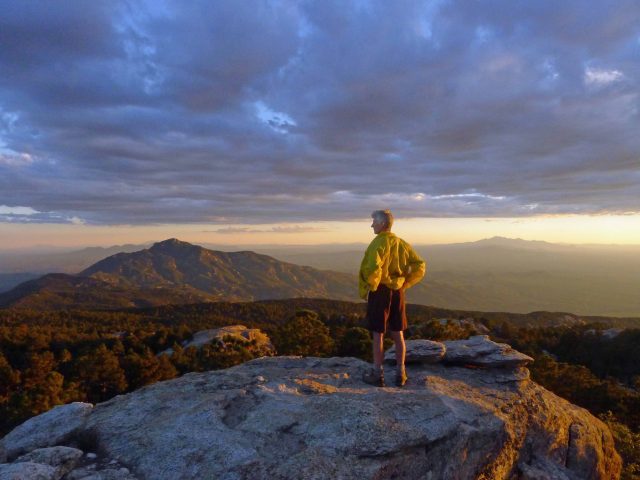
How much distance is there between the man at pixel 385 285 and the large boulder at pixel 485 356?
3391 mm

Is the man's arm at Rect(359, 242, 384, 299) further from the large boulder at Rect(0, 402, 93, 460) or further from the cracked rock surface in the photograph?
the large boulder at Rect(0, 402, 93, 460)

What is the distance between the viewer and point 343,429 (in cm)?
736

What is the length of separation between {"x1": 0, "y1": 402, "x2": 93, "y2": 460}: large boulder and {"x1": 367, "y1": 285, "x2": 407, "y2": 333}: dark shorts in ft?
22.6

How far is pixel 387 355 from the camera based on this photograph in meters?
12.9

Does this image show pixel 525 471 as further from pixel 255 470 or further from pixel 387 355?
pixel 255 470

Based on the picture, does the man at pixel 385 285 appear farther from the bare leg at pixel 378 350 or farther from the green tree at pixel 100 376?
the green tree at pixel 100 376

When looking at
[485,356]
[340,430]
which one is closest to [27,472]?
[340,430]

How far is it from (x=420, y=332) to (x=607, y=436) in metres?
15.1

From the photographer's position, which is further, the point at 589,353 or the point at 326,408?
the point at 589,353

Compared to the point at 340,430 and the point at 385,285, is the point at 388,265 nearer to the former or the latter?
the point at 385,285

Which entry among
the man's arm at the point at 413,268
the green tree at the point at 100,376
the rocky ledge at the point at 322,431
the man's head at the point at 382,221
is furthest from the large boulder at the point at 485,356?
the green tree at the point at 100,376

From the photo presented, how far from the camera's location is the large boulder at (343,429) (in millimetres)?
6738

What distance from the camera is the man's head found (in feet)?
33.2

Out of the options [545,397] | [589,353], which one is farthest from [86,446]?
[589,353]
